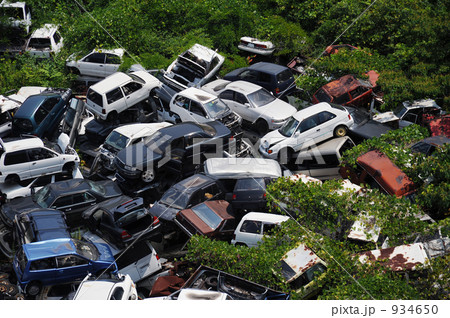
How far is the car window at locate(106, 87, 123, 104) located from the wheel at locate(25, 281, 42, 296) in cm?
915

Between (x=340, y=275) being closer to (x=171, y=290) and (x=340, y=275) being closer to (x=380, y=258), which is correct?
(x=380, y=258)

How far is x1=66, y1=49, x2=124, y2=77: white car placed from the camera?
23250 millimetres

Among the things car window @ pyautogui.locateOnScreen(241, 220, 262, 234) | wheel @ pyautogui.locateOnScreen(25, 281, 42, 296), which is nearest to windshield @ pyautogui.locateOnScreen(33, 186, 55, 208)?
wheel @ pyautogui.locateOnScreen(25, 281, 42, 296)

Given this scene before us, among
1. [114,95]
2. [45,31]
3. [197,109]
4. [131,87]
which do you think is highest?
[45,31]

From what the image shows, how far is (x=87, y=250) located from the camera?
13.2 metres

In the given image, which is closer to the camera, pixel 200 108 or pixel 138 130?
pixel 138 130

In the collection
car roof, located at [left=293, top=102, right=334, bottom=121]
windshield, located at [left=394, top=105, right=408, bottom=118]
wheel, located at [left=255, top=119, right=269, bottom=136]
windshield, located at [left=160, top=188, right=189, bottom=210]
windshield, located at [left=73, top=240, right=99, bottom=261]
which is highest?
car roof, located at [left=293, top=102, right=334, bottom=121]

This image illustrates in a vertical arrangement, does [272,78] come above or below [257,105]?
above

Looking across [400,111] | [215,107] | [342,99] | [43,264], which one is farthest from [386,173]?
[43,264]

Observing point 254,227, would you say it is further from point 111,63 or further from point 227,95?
point 111,63

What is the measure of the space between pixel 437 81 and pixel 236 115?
783 cm

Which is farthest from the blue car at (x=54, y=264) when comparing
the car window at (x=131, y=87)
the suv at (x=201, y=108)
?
Answer: the car window at (x=131, y=87)

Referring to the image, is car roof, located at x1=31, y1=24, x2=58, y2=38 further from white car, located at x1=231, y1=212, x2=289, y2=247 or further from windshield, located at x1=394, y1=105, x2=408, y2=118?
windshield, located at x1=394, y1=105, x2=408, y2=118

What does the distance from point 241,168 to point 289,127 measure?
3.04 meters
